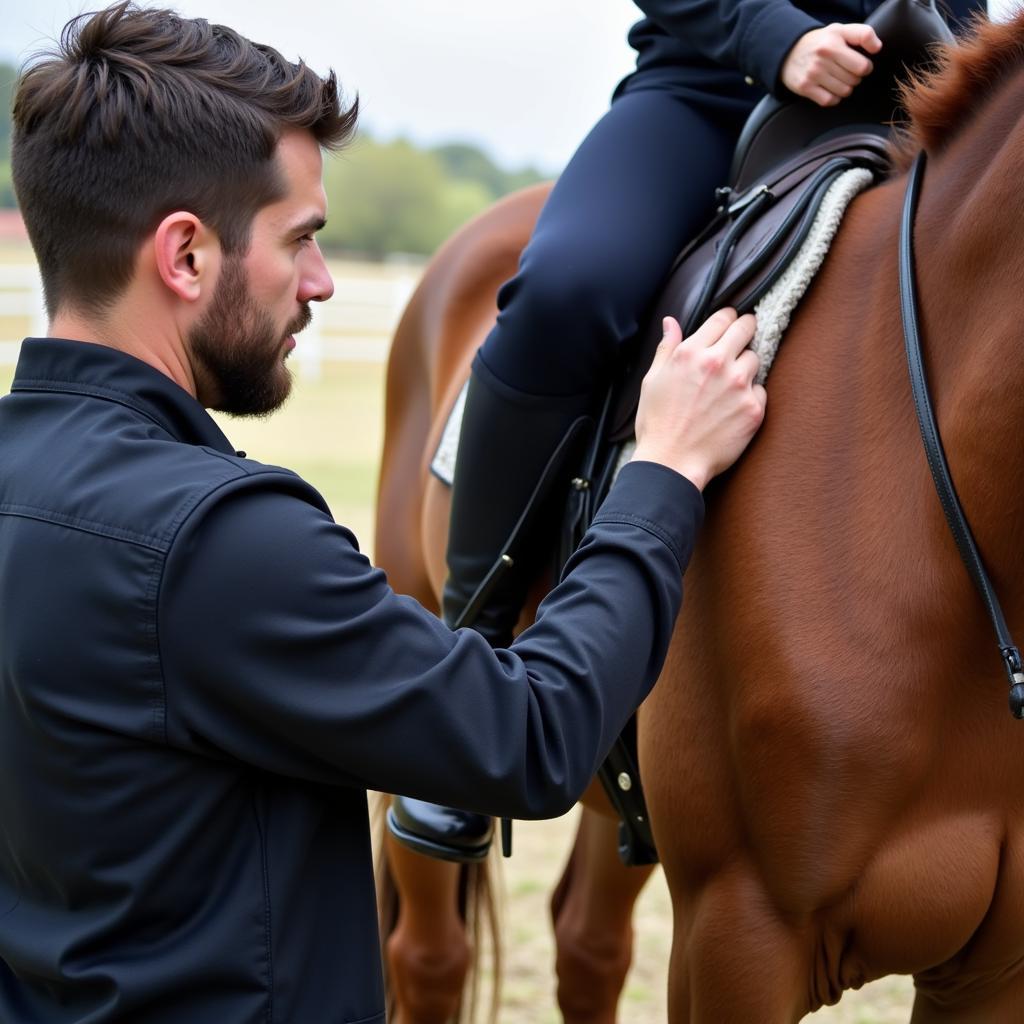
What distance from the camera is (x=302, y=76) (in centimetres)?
148

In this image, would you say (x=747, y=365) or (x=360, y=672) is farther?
(x=747, y=365)

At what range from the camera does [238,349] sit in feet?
4.74

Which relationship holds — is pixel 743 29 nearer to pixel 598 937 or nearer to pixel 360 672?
pixel 360 672

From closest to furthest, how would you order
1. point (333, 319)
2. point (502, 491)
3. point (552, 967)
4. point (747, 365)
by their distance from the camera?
point (747, 365) < point (502, 491) < point (552, 967) < point (333, 319)

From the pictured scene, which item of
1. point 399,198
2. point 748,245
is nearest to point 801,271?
point 748,245

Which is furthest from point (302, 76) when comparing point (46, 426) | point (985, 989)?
point (985, 989)

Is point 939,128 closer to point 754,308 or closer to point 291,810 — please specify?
point 754,308

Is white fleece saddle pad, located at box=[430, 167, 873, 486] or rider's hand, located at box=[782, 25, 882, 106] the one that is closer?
white fleece saddle pad, located at box=[430, 167, 873, 486]

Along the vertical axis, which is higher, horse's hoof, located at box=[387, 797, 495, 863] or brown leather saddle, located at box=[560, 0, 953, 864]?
brown leather saddle, located at box=[560, 0, 953, 864]

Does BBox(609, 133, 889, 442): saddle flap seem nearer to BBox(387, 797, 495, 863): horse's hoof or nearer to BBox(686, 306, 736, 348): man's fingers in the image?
BBox(686, 306, 736, 348): man's fingers

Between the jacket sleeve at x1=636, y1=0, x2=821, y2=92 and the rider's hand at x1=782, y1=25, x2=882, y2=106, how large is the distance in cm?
2

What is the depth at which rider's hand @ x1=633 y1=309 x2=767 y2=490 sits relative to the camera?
5.16 ft

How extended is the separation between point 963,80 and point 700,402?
0.54m

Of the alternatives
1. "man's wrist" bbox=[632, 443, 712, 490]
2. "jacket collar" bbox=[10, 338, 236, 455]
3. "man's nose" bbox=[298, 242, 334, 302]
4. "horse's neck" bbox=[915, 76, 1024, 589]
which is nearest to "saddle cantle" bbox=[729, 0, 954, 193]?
"horse's neck" bbox=[915, 76, 1024, 589]
